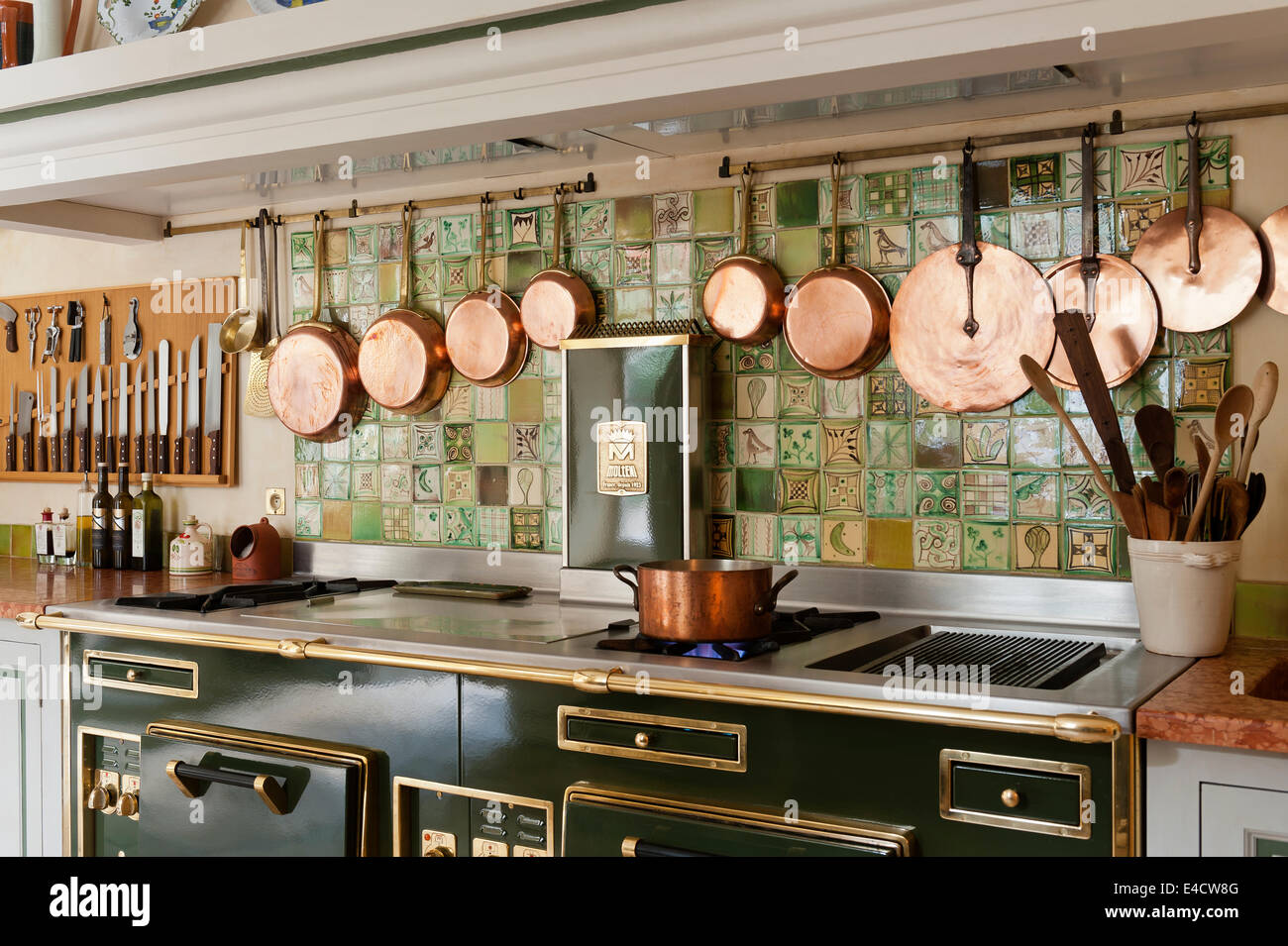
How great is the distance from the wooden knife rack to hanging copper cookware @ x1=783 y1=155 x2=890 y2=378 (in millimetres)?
1585

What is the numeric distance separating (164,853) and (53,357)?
5.94 feet

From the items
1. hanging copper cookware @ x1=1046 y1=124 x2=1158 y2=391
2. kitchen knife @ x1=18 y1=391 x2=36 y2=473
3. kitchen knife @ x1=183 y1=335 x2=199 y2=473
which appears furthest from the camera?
kitchen knife @ x1=18 y1=391 x2=36 y2=473

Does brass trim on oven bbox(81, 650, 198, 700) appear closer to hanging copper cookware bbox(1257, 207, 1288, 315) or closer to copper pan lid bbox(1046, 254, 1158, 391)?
copper pan lid bbox(1046, 254, 1158, 391)

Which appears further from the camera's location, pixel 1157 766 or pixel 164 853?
pixel 164 853

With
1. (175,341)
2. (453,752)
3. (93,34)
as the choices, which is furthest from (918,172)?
(175,341)

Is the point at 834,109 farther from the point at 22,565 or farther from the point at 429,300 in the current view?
the point at 22,565

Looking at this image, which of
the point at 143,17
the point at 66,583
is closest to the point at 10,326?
the point at 66,583

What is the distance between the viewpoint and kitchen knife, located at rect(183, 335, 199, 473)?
319 cm

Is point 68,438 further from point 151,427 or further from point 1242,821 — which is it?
point 1242,821

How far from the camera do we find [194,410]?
3197 millimetres

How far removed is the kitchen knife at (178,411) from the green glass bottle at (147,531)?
0.34 feet

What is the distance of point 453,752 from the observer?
201 cm

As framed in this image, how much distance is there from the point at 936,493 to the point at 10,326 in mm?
2854

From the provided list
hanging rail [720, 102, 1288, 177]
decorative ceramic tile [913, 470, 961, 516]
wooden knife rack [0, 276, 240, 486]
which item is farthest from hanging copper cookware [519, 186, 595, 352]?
wooden knife rack [0, 276, 240, 486]
